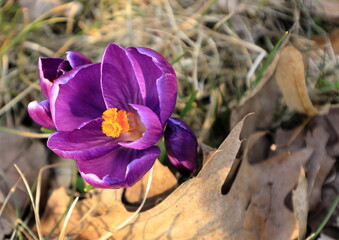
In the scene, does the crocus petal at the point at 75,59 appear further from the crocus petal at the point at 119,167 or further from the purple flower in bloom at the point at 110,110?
the crocus petal at the point at 119,167

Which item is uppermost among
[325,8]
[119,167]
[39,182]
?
[325,8]

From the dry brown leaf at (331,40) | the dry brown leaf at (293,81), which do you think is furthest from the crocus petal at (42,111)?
the dry brown leaf at (331,40)

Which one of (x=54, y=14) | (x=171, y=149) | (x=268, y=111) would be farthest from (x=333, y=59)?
(x=54, y=14)

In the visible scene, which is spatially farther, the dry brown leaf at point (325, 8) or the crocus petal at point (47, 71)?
the dry brown leaf at point (325, 8)

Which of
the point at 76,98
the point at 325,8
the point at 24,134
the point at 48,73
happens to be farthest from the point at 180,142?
the point at 325,8

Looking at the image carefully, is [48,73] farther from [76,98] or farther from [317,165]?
[317,165]

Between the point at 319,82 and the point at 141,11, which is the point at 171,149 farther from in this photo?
the point at 141,11

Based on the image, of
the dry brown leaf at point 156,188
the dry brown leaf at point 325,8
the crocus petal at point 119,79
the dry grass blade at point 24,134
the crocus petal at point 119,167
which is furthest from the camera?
the dry brown leaf at point 325,8
